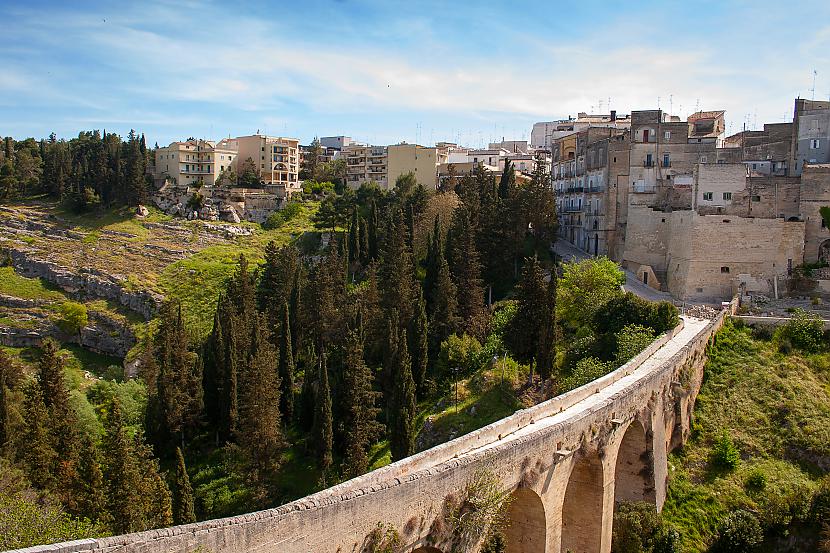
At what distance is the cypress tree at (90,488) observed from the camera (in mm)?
20828

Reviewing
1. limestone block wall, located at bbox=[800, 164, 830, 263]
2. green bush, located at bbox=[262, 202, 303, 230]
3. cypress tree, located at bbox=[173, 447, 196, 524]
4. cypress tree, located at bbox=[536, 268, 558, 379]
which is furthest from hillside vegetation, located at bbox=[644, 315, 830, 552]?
green bush, located at bbox=[262, 202, 303, 230]

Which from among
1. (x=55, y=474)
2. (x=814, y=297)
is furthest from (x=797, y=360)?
(x=55, y=474)

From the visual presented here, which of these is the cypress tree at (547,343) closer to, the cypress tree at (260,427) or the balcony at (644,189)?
the cypress tree at (260,427)

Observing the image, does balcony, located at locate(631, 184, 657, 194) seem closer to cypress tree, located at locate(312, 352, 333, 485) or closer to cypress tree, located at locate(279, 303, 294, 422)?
cypress tree, located at locate(279, 303, 294, 422)

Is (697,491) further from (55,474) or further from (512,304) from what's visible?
(55,474)

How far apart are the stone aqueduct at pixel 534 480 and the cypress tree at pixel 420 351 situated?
9561mm

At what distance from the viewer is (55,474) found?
22953mm

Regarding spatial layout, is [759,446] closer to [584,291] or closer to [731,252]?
[584,291]

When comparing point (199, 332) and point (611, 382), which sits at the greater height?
point (611, 382)

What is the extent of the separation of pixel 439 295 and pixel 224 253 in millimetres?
27551

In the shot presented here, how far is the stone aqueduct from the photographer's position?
28.6 feet

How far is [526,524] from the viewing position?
1437 centimetres

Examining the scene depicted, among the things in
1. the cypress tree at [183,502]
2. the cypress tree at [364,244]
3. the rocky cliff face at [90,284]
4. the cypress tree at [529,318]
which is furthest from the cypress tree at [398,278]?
the rocky cliff face at [90,284]

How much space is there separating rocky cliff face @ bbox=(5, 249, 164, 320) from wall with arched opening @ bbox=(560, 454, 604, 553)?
36315mm
